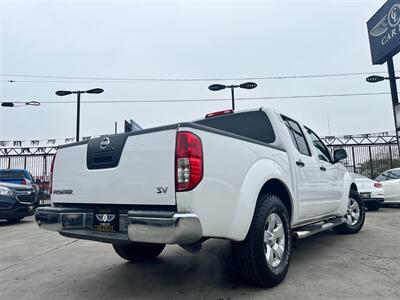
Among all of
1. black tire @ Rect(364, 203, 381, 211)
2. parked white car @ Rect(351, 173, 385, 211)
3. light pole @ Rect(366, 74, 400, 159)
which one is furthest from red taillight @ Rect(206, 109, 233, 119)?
light pole @ Rect(366, 74, 400, 159)

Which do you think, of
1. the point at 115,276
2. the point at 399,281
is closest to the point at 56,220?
the point at 115,276

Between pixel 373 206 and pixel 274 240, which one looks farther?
pixel 373 206

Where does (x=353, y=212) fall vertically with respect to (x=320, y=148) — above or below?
below

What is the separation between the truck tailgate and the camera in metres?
2.73

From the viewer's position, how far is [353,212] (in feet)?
20.8

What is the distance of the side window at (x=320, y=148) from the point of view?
521cm

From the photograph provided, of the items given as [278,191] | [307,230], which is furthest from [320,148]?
[278,191]

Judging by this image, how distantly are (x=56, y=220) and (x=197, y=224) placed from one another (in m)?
1.62

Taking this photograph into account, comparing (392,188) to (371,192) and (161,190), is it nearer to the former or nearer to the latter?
(371,192)

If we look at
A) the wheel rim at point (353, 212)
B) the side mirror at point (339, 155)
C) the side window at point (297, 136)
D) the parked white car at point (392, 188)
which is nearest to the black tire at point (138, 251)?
the side window at point (297, 136)

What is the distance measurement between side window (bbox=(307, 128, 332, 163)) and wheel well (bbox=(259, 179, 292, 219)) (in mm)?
1487

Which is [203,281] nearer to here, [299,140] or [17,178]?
[299,140]

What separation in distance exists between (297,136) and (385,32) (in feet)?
42.6

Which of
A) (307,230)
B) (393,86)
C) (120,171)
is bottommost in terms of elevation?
(307,230)
